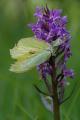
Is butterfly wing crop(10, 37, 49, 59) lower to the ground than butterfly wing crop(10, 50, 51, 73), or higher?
higher

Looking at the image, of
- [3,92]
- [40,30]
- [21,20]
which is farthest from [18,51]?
[21,20]

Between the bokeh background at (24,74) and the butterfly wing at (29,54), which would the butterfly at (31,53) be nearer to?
the butterfly wing at (29,54)

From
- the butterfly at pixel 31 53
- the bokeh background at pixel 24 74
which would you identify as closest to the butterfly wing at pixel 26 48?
the butterfly at pixel 31 53

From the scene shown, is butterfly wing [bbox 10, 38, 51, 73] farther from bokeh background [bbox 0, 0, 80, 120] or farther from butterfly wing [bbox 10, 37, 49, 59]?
bokeh background [bbox 0, 0, 80, 120]

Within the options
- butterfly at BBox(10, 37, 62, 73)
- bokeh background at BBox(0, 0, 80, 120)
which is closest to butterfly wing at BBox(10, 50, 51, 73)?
butterfly at BBox(10, 37, 62, 73)

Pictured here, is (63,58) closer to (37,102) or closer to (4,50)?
(37,102)
